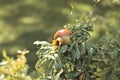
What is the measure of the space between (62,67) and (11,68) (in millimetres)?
570

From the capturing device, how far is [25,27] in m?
9.98

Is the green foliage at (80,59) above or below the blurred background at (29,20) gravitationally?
below

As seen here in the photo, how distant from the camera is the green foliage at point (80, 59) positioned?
1.77 m

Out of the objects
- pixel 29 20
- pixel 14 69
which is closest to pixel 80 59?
pixel 14 69

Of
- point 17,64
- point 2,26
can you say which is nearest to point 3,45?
point 2,26

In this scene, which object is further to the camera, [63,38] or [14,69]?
[14,69]

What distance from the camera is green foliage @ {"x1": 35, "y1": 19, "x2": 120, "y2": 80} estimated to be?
1.77 metres

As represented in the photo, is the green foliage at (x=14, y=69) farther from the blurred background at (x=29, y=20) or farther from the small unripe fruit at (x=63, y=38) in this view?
the blurred background at (x=29, y=20)

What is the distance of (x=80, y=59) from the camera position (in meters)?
1.80

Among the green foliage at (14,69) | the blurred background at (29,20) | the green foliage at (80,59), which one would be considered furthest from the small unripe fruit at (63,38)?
the blurred background at (29,20)

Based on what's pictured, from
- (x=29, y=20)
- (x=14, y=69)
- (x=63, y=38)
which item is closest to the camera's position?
(x=63, y=38)

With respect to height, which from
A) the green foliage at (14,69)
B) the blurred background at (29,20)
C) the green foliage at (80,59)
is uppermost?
the blurred background at (29,20)

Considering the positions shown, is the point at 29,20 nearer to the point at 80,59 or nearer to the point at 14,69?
the point at 14,69

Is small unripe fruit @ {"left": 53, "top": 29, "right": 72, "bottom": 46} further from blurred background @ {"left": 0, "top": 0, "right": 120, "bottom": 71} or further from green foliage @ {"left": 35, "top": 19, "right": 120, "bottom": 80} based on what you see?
blurred background @ {"left": 0, "top": 0, "right": 120, "bottom": 71}
